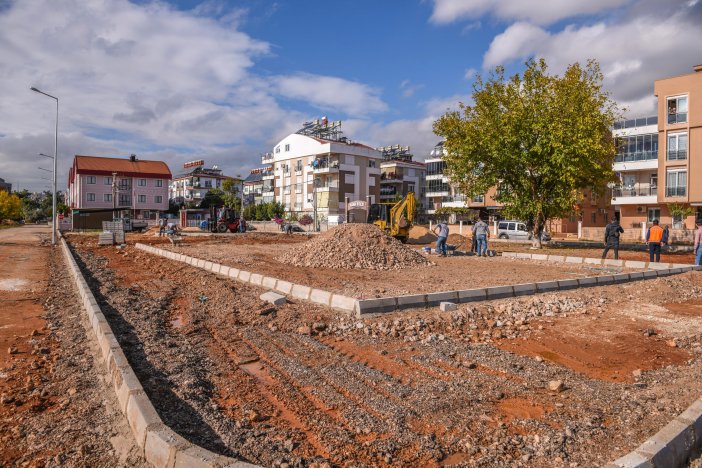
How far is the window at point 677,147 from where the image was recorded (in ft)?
116

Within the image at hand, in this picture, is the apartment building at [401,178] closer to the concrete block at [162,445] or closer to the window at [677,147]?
the window at [677,147]

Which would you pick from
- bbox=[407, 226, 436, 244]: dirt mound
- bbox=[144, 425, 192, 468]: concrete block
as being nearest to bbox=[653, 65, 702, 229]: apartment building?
bbox=[407, 226, 436, 244]: dirt mound

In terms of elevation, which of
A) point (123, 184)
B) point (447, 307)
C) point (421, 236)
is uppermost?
point (123, 184)

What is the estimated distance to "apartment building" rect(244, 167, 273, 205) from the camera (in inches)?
2938

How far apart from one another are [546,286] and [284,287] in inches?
238

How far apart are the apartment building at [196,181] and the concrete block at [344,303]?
8273cm

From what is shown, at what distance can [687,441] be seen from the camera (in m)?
3.56

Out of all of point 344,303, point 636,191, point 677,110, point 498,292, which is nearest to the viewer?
point 344,303

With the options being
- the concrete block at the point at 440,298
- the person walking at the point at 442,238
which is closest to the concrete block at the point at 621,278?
the concrete block at the point at 440,298

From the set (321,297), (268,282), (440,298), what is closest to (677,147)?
(440,298)

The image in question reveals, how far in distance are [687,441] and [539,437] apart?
1068 mm

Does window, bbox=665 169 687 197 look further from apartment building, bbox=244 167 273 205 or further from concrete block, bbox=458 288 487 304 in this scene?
apartment building, bbox=244 167 273 205

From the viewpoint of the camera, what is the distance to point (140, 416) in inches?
148

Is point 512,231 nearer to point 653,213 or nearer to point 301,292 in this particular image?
point 653,213
